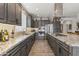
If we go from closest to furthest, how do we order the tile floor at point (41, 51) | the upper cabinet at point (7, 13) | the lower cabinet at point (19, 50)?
1. the lower cabinet at point (19, 50)
2. the upper cabinet at point (7, 13)
3. the tile floor at point (41, 51)

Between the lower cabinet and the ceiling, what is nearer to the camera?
the lower cabinet

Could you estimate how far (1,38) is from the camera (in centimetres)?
306

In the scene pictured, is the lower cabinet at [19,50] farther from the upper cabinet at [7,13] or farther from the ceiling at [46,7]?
the ceiling at [46,7]

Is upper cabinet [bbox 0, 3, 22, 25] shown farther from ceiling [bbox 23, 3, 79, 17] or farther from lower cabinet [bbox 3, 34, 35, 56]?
ceiling [bbox 23, 3, 79, 17]

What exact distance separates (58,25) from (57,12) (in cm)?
279

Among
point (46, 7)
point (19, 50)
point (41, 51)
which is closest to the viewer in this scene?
point (19, 50)

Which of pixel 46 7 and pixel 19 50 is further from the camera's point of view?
pixel 46 7

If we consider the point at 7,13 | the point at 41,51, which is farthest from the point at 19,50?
the point at 41,51

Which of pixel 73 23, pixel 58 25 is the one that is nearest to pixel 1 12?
pixel 58 25

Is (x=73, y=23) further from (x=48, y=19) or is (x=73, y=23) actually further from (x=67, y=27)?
(x=48, y=19)

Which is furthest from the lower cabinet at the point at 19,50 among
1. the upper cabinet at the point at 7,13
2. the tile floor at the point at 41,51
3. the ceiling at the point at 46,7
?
the ceiling at the point at 46,7

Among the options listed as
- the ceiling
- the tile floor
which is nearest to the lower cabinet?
the tile floor

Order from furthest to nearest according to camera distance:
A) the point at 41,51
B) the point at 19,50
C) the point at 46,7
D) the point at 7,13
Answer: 1. the point at 46,7
2. the point at 41,51
3. the point at 7,13
4. the point at 19,50

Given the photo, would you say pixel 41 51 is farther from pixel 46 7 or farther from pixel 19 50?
pixel 19 50
